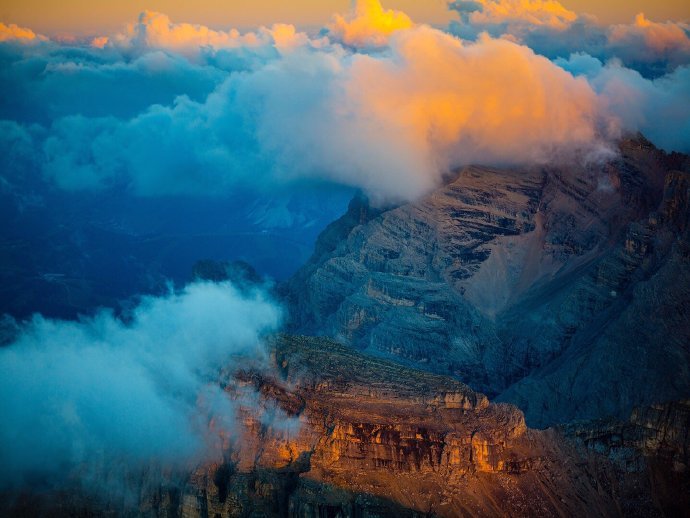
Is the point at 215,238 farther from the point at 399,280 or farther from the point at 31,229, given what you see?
the point at 399,280

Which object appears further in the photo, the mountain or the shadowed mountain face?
the shadowed mountain face

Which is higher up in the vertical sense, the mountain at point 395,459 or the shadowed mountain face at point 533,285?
the shadowed mountain face at point 533,285

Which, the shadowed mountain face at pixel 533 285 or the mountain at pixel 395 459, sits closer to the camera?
the mountain at pixel 395 459

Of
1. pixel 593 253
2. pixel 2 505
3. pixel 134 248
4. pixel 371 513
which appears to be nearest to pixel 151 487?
pixel 2 505

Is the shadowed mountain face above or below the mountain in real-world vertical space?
above
